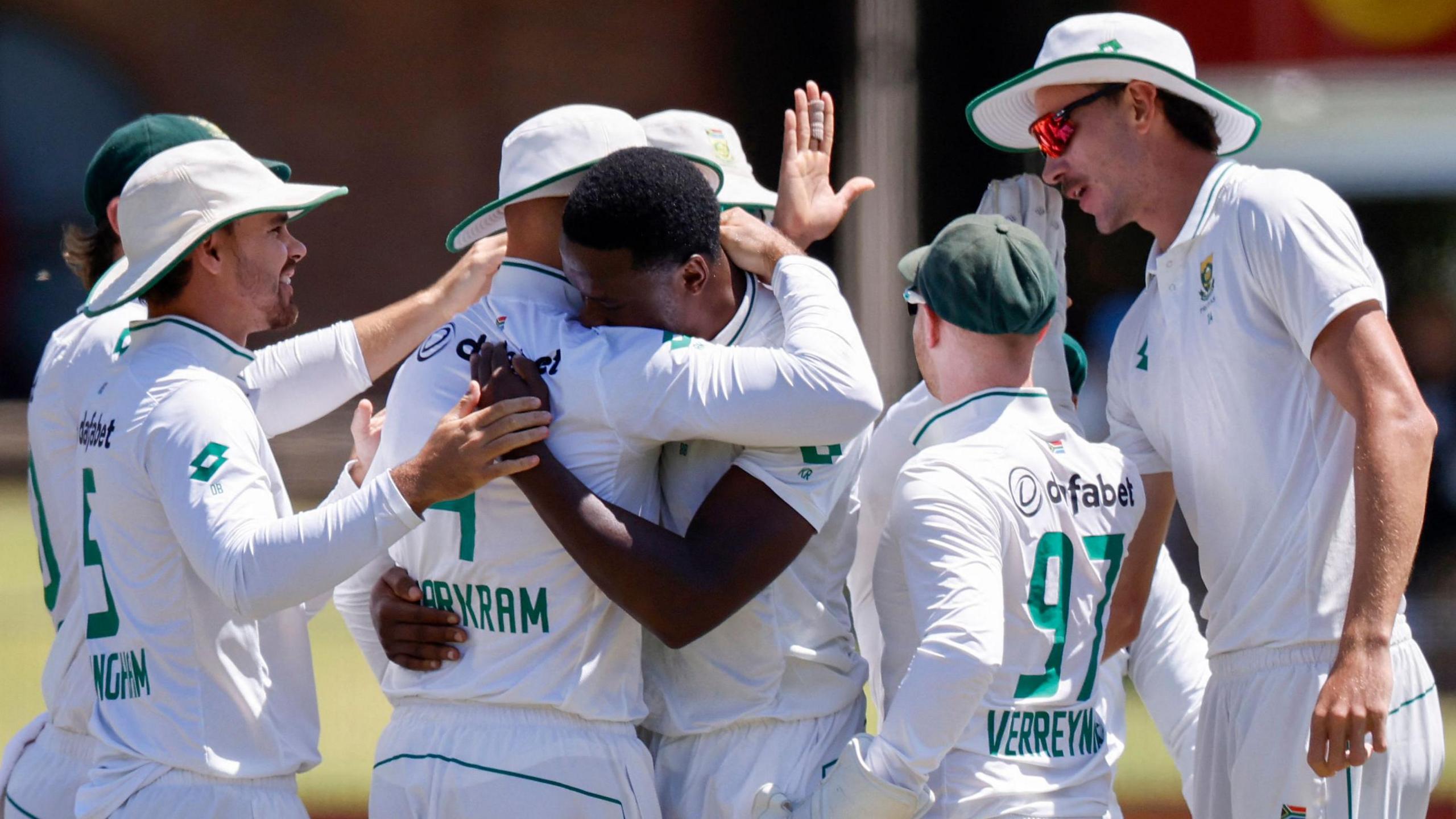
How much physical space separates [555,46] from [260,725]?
3.52 m

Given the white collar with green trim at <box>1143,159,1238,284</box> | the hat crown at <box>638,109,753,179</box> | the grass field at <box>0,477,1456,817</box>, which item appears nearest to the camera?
the white collar with green trim at <box>1143,159,1238,284</box>

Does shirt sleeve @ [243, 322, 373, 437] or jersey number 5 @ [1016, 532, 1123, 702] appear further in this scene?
shirt sleeve @ [243, 322, 373, 437]

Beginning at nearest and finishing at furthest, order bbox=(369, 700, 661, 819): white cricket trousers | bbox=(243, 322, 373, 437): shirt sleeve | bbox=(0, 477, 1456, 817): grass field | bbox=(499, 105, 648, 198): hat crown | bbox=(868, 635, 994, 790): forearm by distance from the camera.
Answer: bbox=(868, 635, 994, 790): forearm
bbox=(369, 700, 661, 819): white cricket trousers
bbox=(499, 105, 648, 198): hat crown
bbox=(243, 322, 373, 437): shirt sleeve
bbox=(0, 477, 1456, 817): grass field

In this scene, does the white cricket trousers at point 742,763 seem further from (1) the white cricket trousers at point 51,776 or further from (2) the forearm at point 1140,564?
(1) the white cricket trousers at point 51,776

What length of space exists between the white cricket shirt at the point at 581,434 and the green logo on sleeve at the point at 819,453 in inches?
2.7

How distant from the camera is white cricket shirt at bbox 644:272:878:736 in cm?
229

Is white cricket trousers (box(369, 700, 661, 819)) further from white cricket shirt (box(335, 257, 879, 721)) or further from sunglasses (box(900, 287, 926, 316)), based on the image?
sunglasses (box(900, 287, 926, 316))

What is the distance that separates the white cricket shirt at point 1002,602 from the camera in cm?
212

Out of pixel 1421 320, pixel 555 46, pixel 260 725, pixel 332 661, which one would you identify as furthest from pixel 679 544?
pixel 1421 320

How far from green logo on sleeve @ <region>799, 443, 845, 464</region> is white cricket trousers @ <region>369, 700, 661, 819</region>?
502mm

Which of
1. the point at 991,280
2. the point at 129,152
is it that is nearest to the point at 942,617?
the point at 991,280

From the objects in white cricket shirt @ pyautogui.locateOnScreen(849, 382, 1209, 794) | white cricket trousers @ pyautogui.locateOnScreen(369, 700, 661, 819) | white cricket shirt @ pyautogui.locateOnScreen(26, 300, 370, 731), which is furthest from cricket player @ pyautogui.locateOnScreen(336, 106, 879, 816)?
white cricket shirt @ pyautogui.locateOnScreen(26, 300, 370, 731)

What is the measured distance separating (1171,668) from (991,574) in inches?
43.9

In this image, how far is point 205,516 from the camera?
7.21ft
